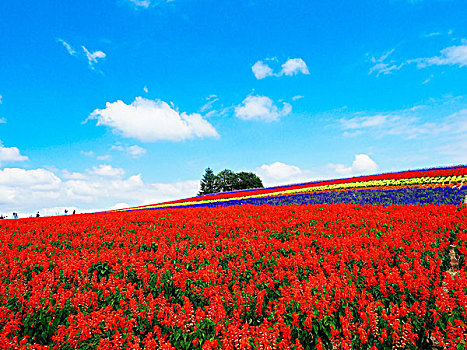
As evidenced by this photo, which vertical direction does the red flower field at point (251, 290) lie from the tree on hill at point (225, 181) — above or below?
below

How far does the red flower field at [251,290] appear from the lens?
385 cm

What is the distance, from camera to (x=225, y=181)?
61.7m

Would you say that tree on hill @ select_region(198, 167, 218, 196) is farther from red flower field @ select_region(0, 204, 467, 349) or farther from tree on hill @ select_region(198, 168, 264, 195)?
red flower field @ select_region(0, 204, 467, 349)

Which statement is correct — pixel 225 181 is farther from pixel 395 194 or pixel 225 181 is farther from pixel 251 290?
pixel 251 290

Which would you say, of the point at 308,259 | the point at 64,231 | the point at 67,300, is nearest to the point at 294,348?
the point at 308,259

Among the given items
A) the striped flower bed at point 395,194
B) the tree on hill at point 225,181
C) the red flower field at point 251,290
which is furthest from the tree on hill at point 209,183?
the red flower field at point 251,290

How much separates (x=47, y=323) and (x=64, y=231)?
25.5ft

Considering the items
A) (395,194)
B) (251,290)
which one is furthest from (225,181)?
(251,290)

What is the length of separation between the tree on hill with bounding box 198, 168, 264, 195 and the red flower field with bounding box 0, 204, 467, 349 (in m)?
51.4

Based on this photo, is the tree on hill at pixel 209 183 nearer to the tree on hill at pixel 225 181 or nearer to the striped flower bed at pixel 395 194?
the tree on hill at pixel 225 181

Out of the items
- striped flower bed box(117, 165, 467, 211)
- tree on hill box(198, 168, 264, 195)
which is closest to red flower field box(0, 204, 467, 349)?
striped flower bed box(117, 165, 467, 211)

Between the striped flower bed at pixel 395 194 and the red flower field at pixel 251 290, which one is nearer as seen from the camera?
the red flower field at pixel 251 290

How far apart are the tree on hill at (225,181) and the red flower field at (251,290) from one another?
51383 mm

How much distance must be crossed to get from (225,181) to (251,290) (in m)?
56.9
